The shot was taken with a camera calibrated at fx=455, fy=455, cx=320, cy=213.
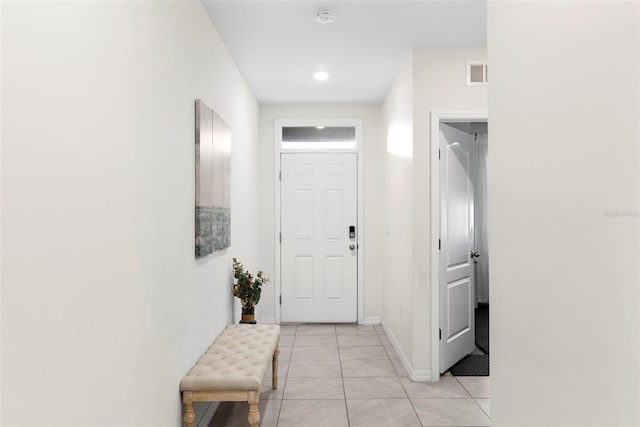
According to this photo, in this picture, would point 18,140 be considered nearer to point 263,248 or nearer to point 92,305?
point 92,305

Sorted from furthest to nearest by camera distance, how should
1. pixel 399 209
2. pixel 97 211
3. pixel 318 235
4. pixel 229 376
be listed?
pixel 318 235 → pixel 399 209 → pixel 229 376 → pixel 97 211

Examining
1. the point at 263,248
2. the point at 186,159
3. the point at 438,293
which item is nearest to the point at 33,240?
the point at 186,159

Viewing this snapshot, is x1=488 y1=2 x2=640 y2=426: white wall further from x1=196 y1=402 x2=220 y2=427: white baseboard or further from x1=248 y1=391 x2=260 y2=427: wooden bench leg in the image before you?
x1=196 y1=402 x2=220 y2=427: white baseboard

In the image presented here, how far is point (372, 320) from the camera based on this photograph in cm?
539

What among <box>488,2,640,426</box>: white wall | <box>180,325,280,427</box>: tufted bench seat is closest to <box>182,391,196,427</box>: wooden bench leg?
<box>180,325,280,427</box>: tufted bench seat

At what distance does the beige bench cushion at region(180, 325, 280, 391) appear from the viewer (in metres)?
A: 2.27

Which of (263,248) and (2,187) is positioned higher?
(2,187)

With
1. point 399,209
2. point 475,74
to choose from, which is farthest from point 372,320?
point 475,74

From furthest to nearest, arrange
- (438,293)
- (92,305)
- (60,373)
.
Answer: (438,293) → (92,305) → (60,373)

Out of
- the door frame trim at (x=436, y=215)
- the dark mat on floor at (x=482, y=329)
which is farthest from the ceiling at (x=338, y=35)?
the dark mat on floor at (x=482, y=329)

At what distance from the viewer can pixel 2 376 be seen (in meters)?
1.01

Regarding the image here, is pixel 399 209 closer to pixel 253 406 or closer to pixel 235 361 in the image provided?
pixel 235 361

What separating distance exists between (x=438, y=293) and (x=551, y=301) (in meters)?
2.39

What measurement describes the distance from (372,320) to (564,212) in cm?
440
